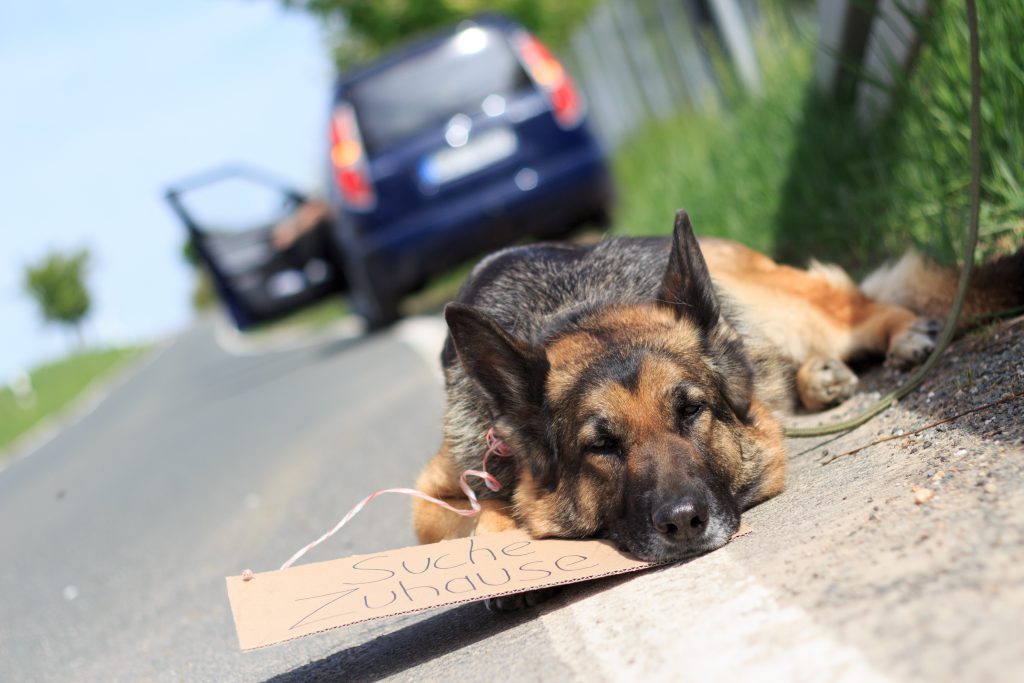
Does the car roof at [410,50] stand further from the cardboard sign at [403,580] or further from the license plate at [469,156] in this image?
the cardboard sign at [403,580]

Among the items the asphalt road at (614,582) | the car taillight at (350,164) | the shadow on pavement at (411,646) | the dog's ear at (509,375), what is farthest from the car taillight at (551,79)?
the shadow on pavement at (411,646)

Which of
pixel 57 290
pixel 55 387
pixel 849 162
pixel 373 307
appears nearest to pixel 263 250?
pixel 373 307

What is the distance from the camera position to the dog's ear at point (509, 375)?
144 inches

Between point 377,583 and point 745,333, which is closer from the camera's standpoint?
point 377,583

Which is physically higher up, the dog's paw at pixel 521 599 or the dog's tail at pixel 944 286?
the dog's paw at pixel 521 599

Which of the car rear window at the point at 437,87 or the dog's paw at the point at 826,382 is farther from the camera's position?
the car rear window at the point at 437,87

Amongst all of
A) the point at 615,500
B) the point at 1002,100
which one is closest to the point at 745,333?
the point at 615,500

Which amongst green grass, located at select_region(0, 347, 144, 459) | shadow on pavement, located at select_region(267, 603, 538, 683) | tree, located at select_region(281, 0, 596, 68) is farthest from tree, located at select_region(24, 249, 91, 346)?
shadow on pavement, located at select_region(267, 603, 538, 683)

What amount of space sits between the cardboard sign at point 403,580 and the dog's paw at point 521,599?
0.12m

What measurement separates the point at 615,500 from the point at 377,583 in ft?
2.49

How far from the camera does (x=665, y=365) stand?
12.0 feet

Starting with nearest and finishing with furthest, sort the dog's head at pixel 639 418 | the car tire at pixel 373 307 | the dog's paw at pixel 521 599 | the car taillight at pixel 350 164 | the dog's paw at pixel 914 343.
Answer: the dog's head at pixel 639 418
the dog's paw at pixel 521 599
the dog's paw at pixel 914 343
the car taillight at pixel 350 164
the car tire at pixel 373 307

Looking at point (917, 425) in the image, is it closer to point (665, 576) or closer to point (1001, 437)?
point (1001, 437)

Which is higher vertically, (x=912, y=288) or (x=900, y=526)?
(x=900, y=526)
